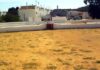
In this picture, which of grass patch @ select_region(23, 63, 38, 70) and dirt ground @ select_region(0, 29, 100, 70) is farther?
dirt ground @ select_region(0, 29, 100, 70)

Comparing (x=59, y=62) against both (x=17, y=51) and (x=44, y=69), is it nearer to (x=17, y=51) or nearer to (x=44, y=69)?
(x=44, y=69)

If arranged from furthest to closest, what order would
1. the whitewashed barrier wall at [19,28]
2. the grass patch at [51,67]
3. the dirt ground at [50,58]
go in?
the whitewashed barrier wall at [19,28] → the dirt ground at [50,58] → the grass patch at [51,67]

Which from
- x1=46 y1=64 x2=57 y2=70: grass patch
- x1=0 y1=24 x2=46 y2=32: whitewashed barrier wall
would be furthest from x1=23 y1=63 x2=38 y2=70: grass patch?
x1=0 y1=24 x2=46 y2=32: whitewashed barrier wall

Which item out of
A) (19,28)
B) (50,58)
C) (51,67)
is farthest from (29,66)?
(19,28)

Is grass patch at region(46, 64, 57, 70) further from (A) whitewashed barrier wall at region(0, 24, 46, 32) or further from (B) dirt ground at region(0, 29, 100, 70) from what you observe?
(A) whitewashed barrier wall at region(0, 24, 46, 32)

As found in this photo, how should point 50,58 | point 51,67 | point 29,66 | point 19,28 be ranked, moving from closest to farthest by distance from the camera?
point 51,67, point 29,66, point 50,58, point 19,28

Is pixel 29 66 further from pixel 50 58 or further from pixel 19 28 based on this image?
pixel 19 28

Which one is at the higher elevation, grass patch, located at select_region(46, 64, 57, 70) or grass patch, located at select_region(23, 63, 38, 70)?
grass patch, located at select_region(23, 63, 38, 70)

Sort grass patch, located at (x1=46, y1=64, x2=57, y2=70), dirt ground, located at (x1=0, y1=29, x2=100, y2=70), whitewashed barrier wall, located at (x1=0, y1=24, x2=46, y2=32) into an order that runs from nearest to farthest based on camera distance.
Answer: grass patch, located at (x1=46, y1=64, x2=57, y2=70)
dirt ground, located at (x1=0, y1=29, x2=100, y2=70)
whitewashed barrier wall, located at (x1=0, y1=24, x2=46, y2=32)

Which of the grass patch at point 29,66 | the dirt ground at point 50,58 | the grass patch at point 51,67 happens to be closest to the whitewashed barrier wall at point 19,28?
the dirt ground at point 50,58

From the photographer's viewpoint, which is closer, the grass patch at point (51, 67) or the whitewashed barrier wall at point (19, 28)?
the grass patch at point (51, 67)

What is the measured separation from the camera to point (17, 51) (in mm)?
15180

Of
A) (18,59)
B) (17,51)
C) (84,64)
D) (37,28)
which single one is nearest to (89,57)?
(84,64)

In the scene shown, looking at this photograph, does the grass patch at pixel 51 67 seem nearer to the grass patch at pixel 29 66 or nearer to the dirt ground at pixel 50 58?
the dirt ground at pixel 50 58
